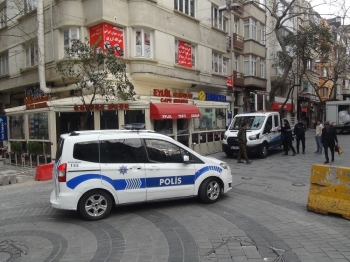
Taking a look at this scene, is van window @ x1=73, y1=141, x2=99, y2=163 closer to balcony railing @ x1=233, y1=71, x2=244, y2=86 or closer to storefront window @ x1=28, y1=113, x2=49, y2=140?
storefront window @ x1=28, y1=113, x2=49, y2=140

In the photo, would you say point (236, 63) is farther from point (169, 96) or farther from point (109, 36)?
point (109, 36)

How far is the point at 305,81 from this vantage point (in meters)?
41.7

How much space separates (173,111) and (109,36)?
16.4ft

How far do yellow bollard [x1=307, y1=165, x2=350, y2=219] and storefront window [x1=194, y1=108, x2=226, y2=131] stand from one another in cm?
1039

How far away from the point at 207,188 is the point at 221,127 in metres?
12.2

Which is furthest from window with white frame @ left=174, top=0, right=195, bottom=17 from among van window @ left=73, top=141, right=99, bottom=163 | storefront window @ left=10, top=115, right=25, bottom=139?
van window @ left=73, top=141, right=99, bottom=163

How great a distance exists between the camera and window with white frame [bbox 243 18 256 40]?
88.5 feet

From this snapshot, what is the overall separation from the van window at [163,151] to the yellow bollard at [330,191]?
279 centimetres

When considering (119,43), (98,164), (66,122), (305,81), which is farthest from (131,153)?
(305,81)

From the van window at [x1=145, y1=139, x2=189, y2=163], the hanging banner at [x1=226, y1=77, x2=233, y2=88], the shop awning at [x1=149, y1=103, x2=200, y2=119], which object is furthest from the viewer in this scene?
the hanging banner at [x1=226, y1=77, x2=233, y2=88]

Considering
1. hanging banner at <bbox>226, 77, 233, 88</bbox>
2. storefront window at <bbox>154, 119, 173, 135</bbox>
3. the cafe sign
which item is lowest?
storefront window at <bbox>154, 119, 173, 135</bbox>

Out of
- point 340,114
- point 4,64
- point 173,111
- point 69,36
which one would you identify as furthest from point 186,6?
point 340,114

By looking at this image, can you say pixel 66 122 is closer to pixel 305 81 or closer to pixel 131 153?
pixel 131 153

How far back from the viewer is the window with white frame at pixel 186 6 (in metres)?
19.0
